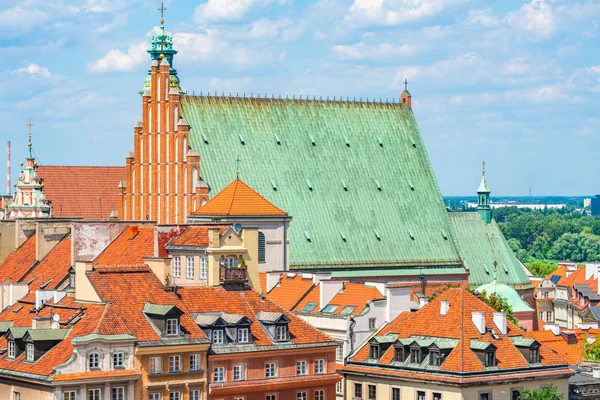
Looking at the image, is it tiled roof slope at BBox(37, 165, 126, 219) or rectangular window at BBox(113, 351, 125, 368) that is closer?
rectangular window at BBox(113, 351, 125, 368)

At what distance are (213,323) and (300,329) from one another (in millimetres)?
5522

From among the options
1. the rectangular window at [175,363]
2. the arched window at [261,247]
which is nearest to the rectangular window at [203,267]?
the rectangular window at [175,363]

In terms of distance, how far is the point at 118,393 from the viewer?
7844 cm

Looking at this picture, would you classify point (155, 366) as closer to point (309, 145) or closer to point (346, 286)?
Result: point (346, 286)

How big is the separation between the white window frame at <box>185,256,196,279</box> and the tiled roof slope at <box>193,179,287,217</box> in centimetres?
2124

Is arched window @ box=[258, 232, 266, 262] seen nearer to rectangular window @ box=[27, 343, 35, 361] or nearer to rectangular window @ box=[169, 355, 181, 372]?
rectangular window @ box=[169, 355, 181, 372]

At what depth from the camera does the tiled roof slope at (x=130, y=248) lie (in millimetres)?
97875

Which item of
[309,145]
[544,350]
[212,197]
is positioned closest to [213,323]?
[544,350]

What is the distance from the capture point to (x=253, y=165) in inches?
4998

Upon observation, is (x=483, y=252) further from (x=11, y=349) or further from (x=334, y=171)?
(x=11, y=349)

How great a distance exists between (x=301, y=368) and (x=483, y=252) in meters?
54.8

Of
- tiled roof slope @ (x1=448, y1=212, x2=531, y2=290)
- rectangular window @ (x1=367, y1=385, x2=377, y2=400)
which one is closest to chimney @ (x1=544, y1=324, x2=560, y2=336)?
tiled roof slope @ (x1=448, y1=212, x2=531, y2=290)

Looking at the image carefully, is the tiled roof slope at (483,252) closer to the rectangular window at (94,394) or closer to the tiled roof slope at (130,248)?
the tiled roof slope at (130,248)

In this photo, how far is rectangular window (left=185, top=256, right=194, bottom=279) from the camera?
92.6 metres
